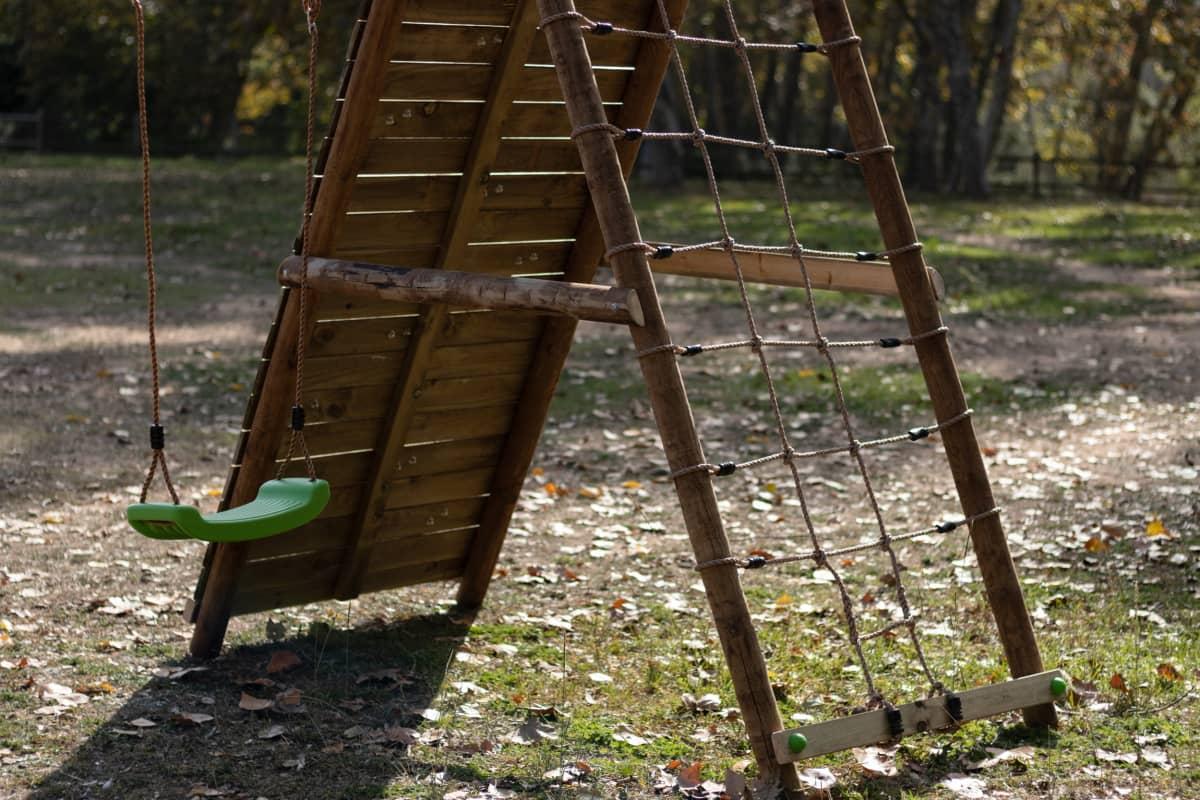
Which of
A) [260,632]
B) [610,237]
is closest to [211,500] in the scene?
[260,632]

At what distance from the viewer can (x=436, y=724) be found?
173 inches

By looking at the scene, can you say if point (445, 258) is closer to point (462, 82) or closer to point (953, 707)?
point (462, 82)

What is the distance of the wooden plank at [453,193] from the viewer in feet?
15.2

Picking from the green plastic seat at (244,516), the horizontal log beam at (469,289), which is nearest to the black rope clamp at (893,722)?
the horizontal log beam at (469,289)

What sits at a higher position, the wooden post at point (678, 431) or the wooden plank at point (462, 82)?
the wooden plank at point (462, 82)

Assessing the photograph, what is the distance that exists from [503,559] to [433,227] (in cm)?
197

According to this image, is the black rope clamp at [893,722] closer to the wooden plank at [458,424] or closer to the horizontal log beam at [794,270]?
the horizontal log beam at [794,270]

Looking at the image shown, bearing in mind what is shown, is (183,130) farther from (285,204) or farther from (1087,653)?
(1087,653)

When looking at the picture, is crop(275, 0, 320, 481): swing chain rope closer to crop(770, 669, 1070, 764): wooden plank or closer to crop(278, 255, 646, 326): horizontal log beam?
crop(278, 255, 646, 326): horizontal log beam

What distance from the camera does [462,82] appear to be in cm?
464

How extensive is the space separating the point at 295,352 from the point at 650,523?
2654 millimetres

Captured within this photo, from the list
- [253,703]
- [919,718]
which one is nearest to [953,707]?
[919,718]

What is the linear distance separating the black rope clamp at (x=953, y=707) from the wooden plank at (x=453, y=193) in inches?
84.7

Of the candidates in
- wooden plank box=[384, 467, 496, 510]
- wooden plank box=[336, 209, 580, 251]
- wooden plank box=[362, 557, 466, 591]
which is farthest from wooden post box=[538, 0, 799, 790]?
wooden plank box=[362, 557, 466, 591]
